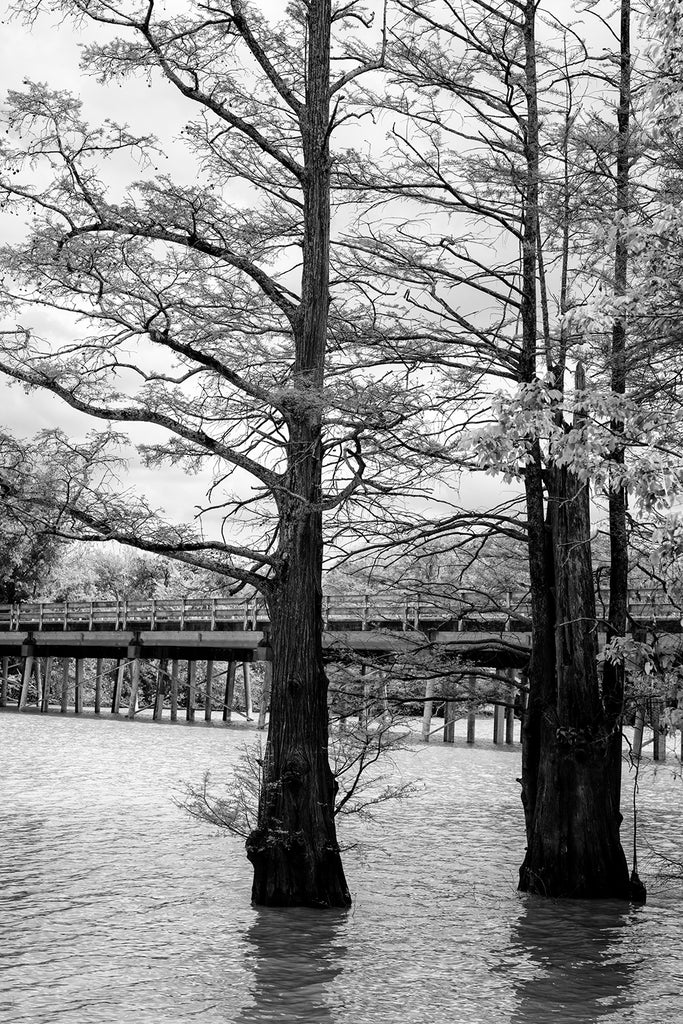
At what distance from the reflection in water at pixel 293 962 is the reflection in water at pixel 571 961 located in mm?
1412

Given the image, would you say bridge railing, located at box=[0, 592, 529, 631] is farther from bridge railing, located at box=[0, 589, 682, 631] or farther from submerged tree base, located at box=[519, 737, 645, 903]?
submerged tree base, located at box=[519, 737, 645, 903]

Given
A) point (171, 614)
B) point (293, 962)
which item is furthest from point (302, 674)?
point (171, 614)

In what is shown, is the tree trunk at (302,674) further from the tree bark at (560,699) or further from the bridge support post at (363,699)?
the tree bark at (560,699)

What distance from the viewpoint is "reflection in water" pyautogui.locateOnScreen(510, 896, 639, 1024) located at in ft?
27.5

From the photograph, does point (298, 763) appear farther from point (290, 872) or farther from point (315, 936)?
point (315, 936)

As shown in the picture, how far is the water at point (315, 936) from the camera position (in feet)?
27.1

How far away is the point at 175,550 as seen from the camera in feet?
37.3

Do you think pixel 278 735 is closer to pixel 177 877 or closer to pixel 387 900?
pixel 387 900

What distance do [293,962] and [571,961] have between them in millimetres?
2314

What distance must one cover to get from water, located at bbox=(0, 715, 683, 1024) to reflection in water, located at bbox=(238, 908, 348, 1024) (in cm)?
2

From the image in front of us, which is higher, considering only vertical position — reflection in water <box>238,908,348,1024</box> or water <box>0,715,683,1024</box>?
reflection in water <box>238,908,348,1024</box>

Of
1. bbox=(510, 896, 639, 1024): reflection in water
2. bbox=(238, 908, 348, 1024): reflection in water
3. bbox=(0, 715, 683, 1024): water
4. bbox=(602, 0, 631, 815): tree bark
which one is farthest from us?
bbox=(602, 0, 631, 815): tree bark

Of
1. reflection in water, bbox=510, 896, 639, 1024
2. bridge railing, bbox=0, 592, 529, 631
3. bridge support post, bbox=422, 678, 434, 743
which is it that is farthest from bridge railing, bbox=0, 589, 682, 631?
reflection in water, bbox=510, 896, 639, 1024

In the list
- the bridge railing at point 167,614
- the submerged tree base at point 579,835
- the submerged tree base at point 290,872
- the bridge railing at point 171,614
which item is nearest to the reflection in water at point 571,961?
the submerged tree base at point 579,835
